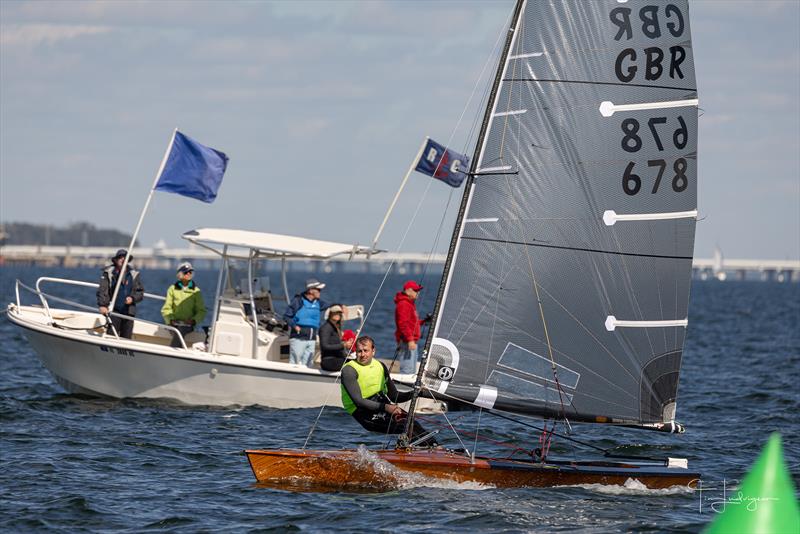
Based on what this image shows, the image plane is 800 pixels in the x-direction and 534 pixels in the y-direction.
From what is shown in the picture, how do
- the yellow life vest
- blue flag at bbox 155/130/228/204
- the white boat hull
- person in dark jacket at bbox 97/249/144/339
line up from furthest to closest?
blue flag at bbox 155/130/228/204 < person in dark jacket at bbox 97/249/144/339 < the white boat hull < the yellow life vest

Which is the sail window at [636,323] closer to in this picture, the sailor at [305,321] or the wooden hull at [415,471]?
the wooden hull at [415,471]

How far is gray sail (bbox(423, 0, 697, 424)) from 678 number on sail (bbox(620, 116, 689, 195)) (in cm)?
1

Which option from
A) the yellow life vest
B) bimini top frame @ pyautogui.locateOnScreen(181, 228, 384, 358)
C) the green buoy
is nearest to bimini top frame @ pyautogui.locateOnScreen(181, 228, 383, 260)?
bimini top frame @ pyautogui.locateOnScreen(181, 228, 384, 358)

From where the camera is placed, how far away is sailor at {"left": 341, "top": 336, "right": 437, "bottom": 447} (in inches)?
527

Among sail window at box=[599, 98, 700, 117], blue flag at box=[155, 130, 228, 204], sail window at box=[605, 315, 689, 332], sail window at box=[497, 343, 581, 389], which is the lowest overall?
sail window at box=[497, 343, 581, 389]

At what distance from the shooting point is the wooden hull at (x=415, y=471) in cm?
1274

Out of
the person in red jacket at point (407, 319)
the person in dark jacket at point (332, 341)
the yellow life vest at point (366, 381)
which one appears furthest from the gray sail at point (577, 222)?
the person in red jacket at point (407, 319)

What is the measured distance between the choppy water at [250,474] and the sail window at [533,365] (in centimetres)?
116

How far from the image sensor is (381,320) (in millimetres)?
48125

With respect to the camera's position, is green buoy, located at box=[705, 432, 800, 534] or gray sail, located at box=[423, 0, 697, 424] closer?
green buoy, located at box=[705, 432, 800, 534]

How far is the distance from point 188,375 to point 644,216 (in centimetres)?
832

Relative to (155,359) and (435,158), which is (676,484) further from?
(155,359)

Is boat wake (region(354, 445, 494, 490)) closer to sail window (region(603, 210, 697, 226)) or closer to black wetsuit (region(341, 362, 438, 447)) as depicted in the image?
black wetsuit (region(341, 362, 438, 447))

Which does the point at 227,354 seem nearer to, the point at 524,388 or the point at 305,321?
the point at 305,321
